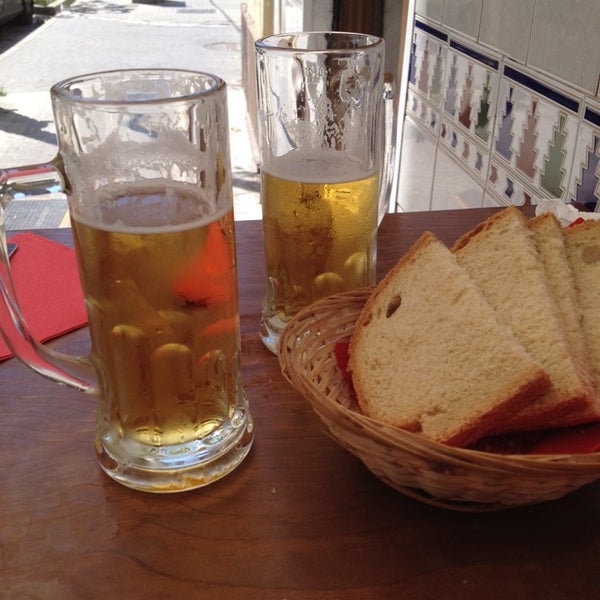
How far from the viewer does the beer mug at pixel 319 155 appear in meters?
0.69

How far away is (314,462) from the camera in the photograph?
59 cm

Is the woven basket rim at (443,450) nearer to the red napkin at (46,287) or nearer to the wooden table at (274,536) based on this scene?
the wooden table at (274,536)

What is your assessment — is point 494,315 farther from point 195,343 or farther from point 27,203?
point 27,203

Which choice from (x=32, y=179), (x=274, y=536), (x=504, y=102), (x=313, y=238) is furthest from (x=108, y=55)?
(x=274, y=536)

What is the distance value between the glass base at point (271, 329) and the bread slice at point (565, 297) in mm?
290

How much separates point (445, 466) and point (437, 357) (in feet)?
0.47

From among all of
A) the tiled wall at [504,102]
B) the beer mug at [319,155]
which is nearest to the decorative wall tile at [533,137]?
the tiled wall at [504,102]

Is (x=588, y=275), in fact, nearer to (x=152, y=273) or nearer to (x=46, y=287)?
(x=152, y=273)

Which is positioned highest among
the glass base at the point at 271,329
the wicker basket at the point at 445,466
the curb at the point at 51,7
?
the wicker basket at the point at 445,466

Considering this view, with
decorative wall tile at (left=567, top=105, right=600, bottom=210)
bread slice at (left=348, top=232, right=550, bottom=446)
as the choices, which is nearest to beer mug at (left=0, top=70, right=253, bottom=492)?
bread slice at (left=348, top=232, right=550, bottom=446)

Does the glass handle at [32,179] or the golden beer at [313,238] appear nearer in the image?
the glass handle at [32,179]

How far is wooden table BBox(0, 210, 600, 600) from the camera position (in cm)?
48

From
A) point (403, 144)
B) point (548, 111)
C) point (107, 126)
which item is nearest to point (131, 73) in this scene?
point (107, 126)

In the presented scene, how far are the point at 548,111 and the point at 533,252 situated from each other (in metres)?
0.42
